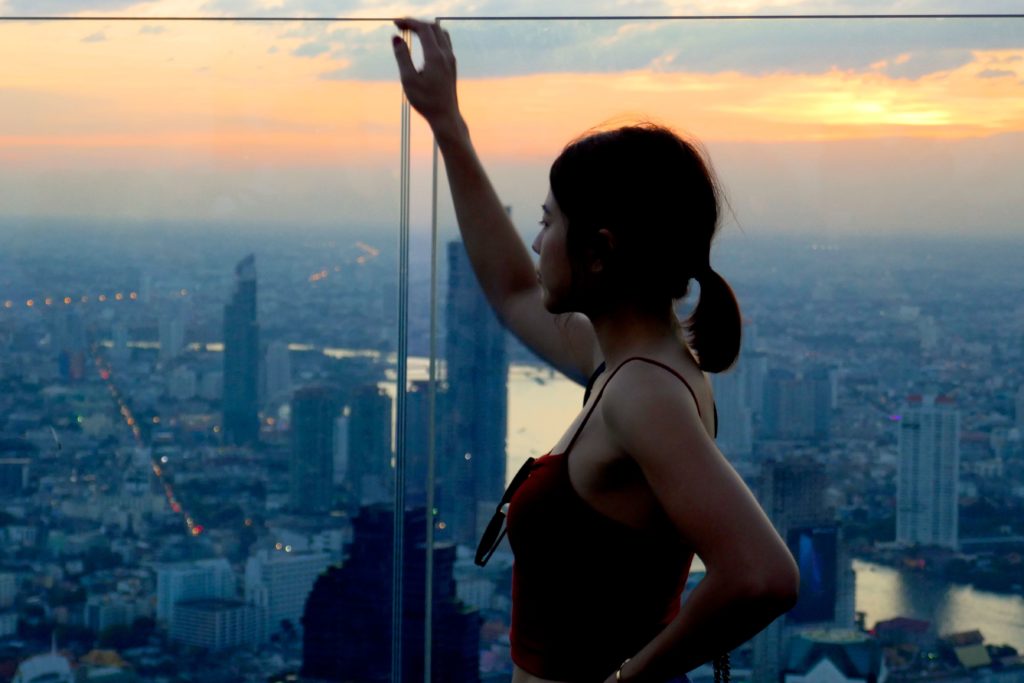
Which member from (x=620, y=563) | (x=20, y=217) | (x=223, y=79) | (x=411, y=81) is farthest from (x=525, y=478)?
(x=20, y=217)

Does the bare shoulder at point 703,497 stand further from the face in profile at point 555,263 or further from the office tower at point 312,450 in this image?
the office tower at point 312,450

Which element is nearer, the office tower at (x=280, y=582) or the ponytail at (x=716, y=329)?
the ponytail at (x=716, y=329)

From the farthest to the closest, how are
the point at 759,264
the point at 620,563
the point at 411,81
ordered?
the point at 759,264 → the point at 411,81 → the point at 620,563

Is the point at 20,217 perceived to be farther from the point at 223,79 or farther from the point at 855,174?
the point at 855,174

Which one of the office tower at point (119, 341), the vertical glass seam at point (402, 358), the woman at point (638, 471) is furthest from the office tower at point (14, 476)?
the woman at point (638, 471)

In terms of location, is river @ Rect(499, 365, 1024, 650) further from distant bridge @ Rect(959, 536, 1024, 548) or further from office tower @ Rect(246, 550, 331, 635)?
office tower @ Rect(246, 550, 331, 635)

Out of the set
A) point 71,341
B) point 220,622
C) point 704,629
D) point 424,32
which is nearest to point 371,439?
point 220,622
